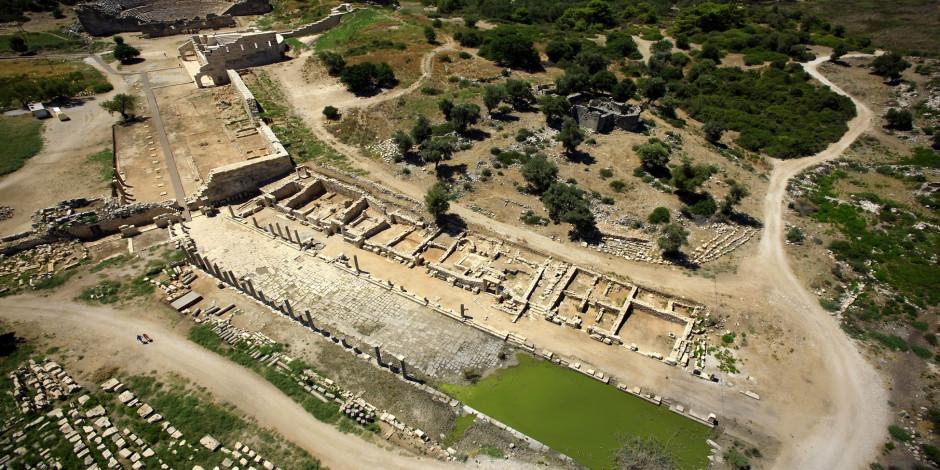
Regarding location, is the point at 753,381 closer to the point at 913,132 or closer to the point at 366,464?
the point at 366,464

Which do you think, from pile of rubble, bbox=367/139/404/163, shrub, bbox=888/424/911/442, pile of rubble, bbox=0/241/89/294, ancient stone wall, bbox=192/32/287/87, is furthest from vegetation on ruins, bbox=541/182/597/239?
ancient stone wall, bbox=192/32/287/87

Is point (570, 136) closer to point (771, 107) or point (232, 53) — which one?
point (771, 107)

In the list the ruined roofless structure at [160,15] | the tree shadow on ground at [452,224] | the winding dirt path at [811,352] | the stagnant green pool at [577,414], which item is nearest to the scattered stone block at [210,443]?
the stagnant green pool at [577,414]

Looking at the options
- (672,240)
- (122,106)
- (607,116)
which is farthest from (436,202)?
(122,106)

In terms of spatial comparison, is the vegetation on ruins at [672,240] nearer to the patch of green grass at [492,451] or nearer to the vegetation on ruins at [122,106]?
the patch of green grass at [492,451]

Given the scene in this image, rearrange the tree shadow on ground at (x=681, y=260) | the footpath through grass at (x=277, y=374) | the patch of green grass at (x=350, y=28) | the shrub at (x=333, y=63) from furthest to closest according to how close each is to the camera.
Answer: the patch of green grass at (x=350, y=28) < the shrub at (x=333, y=63) < the tree shadow on ground at (x=681, y=260) < the footpath through grass at (x=277, y=374)

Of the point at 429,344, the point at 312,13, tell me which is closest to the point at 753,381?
the point at 429,344
